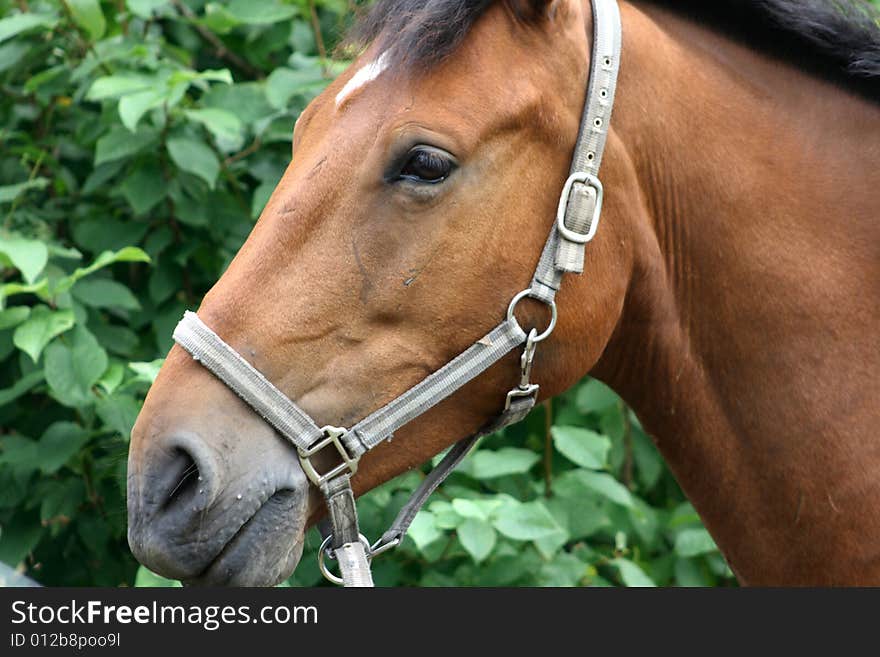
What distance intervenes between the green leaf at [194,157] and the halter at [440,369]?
1.17 metres

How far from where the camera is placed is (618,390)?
2.15 meters

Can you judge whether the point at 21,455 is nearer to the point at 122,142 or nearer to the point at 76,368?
the point at 76,368

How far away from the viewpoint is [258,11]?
9.99 feet

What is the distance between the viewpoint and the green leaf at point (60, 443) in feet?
8.99

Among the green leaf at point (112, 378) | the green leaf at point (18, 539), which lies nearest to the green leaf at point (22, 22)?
the green leaf at point (112, 378)

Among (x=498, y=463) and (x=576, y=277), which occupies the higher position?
(x=576, y=277)

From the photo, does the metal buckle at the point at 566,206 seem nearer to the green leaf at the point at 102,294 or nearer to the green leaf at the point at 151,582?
the green leaf at the point at 151,582

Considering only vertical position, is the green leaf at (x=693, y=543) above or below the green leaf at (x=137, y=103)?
below

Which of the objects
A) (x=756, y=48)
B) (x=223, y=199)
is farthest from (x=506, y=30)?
(x=223, y=199)

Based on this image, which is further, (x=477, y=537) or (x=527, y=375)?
(x=477, y=537)

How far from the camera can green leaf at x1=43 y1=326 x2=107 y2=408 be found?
2559 mm

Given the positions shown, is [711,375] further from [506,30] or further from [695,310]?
[506,30]

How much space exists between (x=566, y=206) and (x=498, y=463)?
4.05ft

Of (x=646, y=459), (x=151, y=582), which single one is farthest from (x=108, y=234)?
(x=646, y=459)
